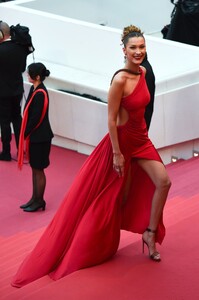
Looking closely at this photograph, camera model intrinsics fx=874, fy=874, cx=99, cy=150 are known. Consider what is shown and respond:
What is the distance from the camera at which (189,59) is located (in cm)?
897

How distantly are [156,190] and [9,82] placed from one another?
12.3 feet

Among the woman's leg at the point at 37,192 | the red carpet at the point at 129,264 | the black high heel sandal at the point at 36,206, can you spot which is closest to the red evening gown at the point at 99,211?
the red carpet at the point at 129,264

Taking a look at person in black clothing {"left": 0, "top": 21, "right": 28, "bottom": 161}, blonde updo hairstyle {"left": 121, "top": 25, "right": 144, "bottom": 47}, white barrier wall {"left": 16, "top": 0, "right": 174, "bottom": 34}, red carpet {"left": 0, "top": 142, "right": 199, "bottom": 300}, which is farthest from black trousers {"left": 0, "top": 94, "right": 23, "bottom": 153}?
blonde updo hairstyle {"left": 121, "top": 25, "right": 144, "bottom": 47}

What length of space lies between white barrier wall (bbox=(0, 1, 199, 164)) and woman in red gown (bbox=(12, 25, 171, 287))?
3051 mm

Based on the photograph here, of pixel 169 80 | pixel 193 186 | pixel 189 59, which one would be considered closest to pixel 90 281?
pixel 193 186

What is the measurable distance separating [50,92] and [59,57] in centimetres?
132

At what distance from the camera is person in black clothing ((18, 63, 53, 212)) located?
7227 mm

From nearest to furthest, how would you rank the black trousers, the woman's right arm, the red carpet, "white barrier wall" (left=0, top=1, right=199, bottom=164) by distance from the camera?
1. the red carpet
2. the woman's right arm
3. "white barrier wall" (left=0, top=1, right=199, bottom=164)
4. the black trousers

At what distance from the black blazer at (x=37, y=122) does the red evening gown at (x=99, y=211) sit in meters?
2.02

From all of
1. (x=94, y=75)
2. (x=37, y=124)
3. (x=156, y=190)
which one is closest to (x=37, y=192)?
(x=37, y=124)

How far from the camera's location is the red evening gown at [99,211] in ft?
16.9

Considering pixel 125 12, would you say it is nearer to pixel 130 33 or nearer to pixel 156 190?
pixel 130 33

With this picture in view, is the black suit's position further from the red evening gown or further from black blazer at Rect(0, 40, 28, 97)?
the red evening gown

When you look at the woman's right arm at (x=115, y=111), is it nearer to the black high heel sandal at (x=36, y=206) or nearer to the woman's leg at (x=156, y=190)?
the woman's leg at (x=156, y=190)
